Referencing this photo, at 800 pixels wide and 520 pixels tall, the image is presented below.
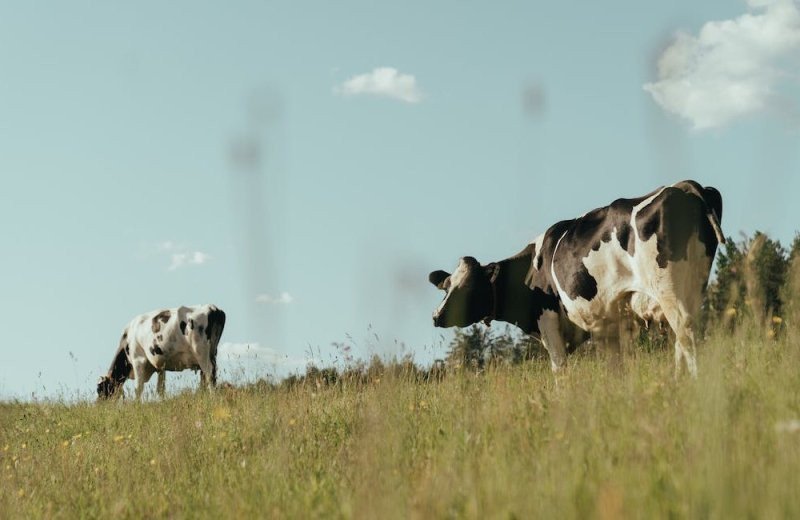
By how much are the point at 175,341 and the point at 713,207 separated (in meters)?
15.4

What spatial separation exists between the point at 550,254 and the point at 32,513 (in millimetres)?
7152

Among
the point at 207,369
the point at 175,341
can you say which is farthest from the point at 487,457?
the point at 175,341

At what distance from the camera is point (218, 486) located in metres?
6.48

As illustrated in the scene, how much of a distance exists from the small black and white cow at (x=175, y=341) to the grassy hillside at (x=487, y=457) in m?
11.5

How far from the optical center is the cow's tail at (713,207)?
9.70 m

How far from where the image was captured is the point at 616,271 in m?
10.3

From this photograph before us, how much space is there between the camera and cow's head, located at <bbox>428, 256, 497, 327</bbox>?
13500mm

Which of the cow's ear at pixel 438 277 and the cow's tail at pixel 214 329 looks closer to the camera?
the cow's ear at pixel 438 277

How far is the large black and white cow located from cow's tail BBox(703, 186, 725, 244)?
12 mm

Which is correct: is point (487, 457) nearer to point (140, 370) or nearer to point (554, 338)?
point (554, 338)

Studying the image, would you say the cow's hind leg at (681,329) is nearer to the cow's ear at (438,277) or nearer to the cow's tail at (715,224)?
the cow's tail at (715,224)

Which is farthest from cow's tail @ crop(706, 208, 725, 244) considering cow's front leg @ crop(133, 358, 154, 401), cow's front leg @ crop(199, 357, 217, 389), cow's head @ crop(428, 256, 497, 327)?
cow's front leg @ crop(133, 358, 154, 401)

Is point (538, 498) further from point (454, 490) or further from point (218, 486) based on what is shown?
point (218, 486)

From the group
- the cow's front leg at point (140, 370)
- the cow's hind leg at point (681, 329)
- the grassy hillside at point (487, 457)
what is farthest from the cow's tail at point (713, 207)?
the cow's front leg at point (140, 370)
